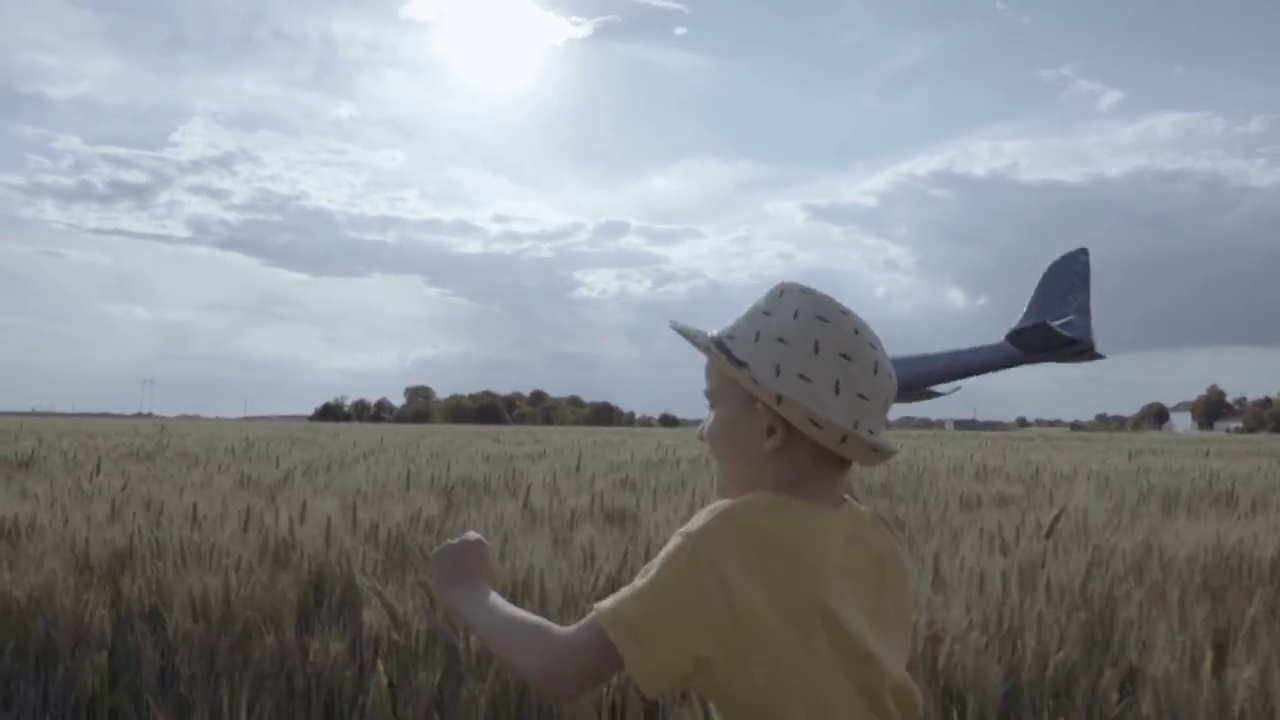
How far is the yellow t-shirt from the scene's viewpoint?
1.35m

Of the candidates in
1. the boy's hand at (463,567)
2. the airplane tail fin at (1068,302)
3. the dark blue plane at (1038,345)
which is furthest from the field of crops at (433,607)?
the airplane tail fin at (1068,302)

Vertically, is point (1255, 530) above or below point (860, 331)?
below

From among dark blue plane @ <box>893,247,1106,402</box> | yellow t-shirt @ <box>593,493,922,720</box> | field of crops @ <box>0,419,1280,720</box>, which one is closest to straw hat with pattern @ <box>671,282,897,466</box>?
yellow t-shirt @ <box>593,493,922,720</box>

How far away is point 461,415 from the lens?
61844 mm

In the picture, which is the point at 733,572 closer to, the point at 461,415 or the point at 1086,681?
the point at 1086,681

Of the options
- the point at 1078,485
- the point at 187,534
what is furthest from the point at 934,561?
the point at 1078,485

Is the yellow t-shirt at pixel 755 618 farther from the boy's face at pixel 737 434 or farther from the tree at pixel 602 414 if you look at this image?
the tree at pixel 602 414

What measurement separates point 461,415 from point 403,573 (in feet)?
196

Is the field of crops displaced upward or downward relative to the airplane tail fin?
downward

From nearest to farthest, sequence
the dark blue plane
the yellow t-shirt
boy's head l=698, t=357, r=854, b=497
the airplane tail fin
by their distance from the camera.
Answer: the yellow t-shirt → boy's head l=698, t=357, r=854, b=497 → the dark blue plane → the airplane tail fin

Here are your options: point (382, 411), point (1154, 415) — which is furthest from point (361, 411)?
point (1154, 415)

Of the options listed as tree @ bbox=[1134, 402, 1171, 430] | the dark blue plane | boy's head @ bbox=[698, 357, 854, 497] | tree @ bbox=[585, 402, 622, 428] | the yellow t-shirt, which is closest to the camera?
the yellow t-shirt

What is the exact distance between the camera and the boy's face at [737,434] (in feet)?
4.78

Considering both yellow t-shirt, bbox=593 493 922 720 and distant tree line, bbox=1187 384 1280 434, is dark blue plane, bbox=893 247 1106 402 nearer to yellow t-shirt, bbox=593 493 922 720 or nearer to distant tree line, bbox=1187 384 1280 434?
yellow t-shirt, bbox=593 493 922 720
